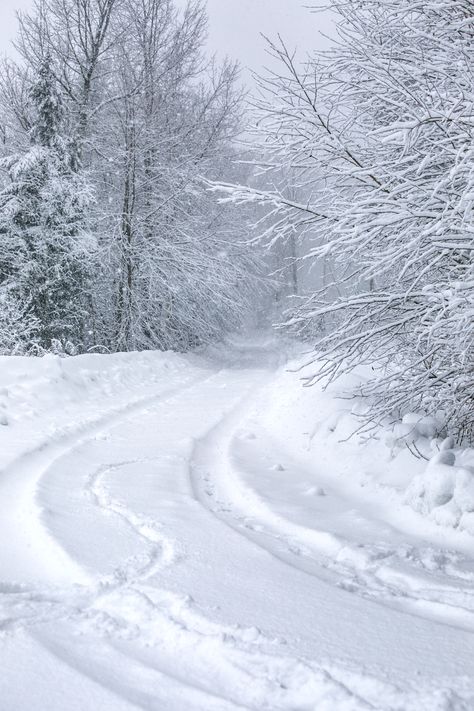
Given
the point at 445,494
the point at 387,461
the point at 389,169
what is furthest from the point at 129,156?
the point at 445,494

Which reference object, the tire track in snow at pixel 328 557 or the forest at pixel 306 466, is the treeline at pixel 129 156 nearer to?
the forest at pixel 306 466

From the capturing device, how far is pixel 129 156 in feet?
57.3

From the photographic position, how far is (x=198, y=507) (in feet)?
14.9

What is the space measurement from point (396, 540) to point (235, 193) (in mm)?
2967

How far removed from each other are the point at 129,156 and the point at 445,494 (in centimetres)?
1566

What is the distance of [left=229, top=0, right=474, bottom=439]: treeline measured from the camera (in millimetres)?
3850

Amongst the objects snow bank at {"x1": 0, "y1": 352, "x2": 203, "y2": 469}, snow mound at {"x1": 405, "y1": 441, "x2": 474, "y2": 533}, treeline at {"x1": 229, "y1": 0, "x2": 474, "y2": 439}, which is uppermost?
treeline at {"x1": 229, "y1": 0, "x2": 474, "y2": 439}

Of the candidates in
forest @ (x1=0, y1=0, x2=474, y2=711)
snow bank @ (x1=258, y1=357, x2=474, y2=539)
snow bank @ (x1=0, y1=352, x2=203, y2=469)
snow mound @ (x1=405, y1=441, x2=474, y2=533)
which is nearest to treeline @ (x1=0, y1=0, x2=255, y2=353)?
snow bank @ (x1=0, y1=352, x2=203, y2=469)

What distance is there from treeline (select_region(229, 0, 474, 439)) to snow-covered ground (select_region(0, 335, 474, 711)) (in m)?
1.25

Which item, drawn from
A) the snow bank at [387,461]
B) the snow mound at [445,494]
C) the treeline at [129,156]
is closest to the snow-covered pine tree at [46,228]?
the treeline at [129,156]

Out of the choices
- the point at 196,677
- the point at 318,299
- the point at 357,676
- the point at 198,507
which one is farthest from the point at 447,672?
the point at 318,299

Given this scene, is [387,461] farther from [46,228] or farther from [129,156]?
Result: [129,156]

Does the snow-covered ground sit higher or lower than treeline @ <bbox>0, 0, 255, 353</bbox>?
lower

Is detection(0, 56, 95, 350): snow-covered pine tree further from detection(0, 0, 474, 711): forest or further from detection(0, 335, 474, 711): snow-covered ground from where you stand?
detection(0, 335, 474, 711): snow-covered ground
